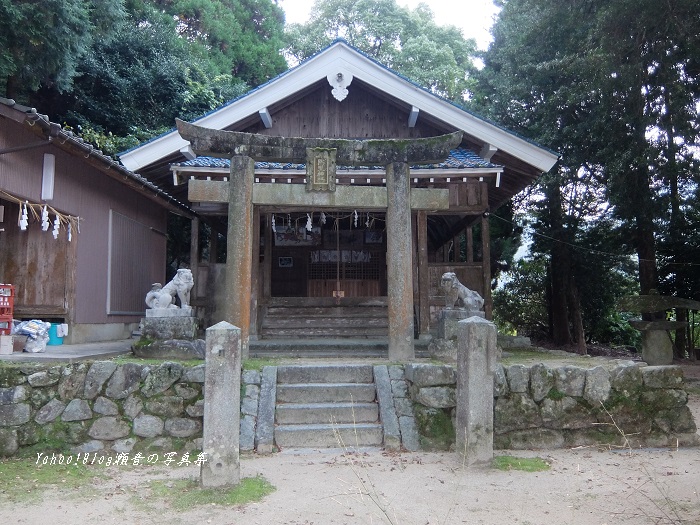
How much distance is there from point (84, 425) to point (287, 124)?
8.46 metres

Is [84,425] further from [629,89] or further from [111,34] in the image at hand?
[111,34]

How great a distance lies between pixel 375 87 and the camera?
1254 centimetres

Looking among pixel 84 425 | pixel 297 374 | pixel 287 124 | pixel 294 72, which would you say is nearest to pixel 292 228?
pixel 287 124

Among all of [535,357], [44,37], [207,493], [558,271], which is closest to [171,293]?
[207,493]

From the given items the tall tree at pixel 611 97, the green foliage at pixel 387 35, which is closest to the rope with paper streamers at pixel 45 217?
the tall tree at pixel 611 97

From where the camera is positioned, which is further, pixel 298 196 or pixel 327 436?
pixel 298 196

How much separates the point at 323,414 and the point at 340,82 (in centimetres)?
791

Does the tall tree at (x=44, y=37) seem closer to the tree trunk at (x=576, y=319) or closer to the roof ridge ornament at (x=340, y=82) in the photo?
the roof ridge ornament at (x=340, y=82)

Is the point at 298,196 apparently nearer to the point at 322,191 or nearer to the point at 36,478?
the point at 322,191

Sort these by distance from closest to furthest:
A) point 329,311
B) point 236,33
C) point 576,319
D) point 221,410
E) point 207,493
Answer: point 207,493, point 221,410, point 329,311, point 576,319, point 236,33

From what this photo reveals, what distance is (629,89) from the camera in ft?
42.1

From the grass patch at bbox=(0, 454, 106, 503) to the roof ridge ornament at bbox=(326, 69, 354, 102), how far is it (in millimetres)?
9002

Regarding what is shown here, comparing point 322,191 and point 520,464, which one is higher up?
point 322,191

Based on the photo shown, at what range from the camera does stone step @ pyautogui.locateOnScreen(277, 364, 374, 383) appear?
26.1ft
